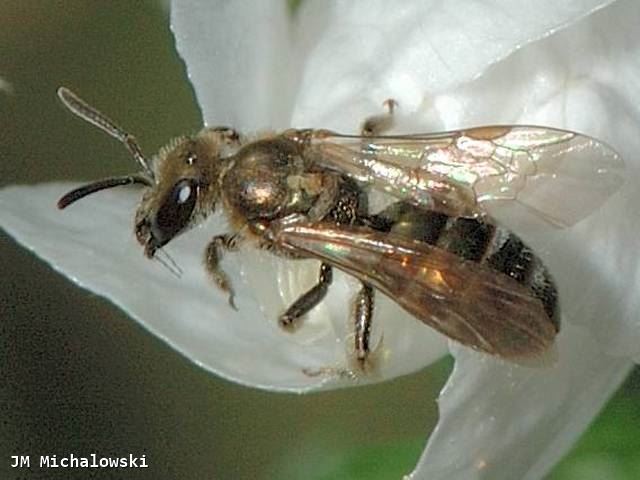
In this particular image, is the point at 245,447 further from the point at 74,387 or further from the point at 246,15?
the point at 246,15

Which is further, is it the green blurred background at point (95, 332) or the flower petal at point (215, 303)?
the green blurred background at point (95, 332)

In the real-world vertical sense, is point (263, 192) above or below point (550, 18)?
below

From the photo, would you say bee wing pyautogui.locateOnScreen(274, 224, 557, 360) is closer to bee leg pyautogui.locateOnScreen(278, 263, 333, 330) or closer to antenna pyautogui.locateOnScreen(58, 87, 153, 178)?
bee leg pyautogui.locateOnScreen(278, 263, 333, 330)

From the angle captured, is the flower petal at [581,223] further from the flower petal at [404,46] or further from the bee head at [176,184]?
the bee head at [176,184]

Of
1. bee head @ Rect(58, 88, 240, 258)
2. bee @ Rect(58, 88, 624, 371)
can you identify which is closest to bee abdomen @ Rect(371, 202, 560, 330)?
bee @ Rect(58, 88, 624, 371)

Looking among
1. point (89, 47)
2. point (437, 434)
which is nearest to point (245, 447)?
point (89, 47)

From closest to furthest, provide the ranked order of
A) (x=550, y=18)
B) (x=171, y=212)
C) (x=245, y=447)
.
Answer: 1. (x=550, y=18)
2. (x=171, y=212)
3. (x=245, y=447)

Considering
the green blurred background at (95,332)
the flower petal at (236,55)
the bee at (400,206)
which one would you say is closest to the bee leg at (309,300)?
the bee at (400,206)

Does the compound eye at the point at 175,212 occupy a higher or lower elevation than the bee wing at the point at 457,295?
lower
